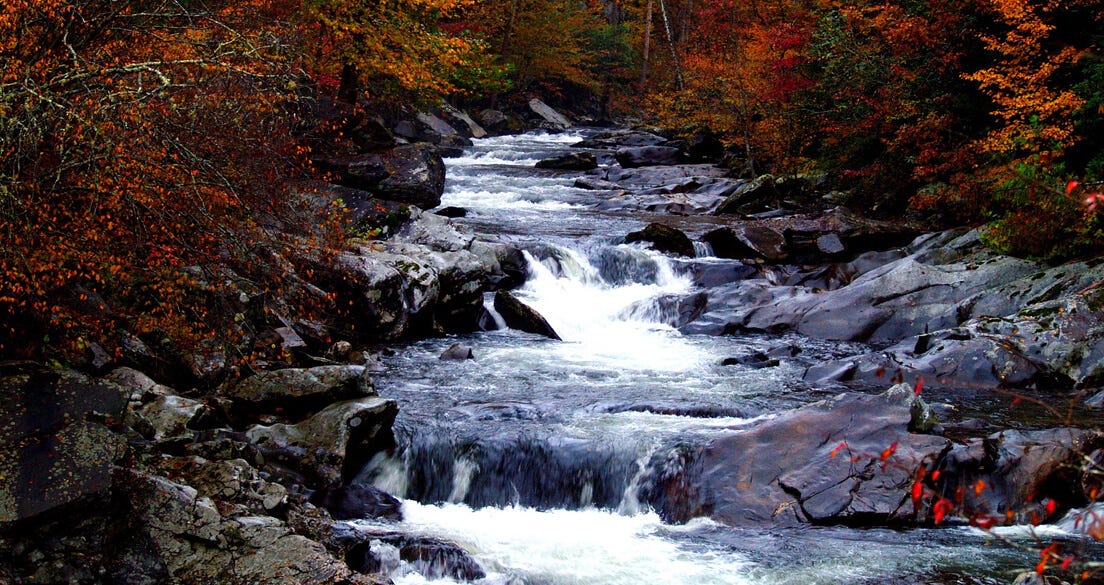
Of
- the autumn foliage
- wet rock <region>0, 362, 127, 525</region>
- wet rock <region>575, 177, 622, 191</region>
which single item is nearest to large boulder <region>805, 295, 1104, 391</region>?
the autumn foliage

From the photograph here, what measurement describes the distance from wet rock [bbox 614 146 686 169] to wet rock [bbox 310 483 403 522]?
934 inches

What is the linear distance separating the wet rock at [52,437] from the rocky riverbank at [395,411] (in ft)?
0.05

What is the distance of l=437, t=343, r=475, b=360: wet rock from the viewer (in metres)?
12.7

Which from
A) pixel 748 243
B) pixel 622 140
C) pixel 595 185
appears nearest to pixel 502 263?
pixel 748 243

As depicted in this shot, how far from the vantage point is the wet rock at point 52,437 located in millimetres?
5422

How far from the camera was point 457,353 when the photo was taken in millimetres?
12719

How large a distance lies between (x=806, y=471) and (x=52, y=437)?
6.32m

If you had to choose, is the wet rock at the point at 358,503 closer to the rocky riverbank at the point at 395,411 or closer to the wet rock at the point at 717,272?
the rocky riverbank at the point at 395,411

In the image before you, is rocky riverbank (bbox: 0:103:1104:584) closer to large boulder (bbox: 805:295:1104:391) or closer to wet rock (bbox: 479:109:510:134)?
large boulder (bbox: 805:295:1104:391)

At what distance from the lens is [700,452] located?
8.70 m

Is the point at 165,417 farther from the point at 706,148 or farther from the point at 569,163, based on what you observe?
the point at 706,148

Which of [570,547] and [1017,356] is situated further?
[1017,356]

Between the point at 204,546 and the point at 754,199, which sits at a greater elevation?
the point at 754,199

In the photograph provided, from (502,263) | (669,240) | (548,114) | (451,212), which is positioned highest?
(548,114)
